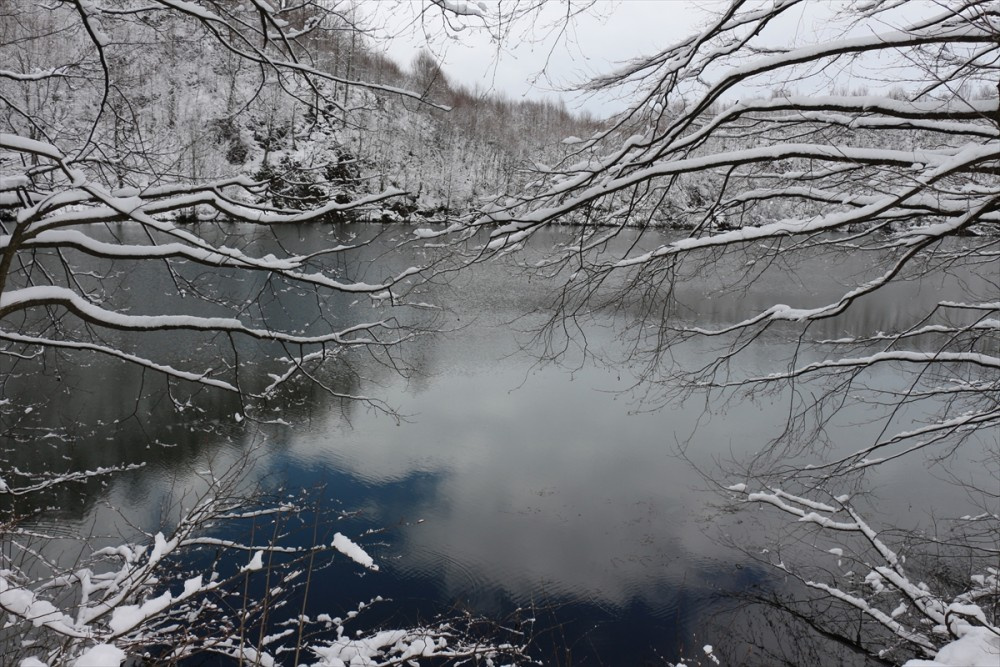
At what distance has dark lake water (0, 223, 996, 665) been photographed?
659cm

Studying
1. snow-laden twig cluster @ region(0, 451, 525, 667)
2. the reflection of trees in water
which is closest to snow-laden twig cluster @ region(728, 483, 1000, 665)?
snow-laden twig cluster @ region(0, 451, 525, 667)

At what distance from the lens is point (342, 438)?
9.52 metres

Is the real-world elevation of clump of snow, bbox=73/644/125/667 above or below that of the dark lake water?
above

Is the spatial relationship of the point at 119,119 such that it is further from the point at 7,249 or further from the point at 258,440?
the point at 258,440

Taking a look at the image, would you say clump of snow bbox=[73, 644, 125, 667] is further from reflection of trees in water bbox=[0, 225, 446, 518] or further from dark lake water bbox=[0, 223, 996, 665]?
reflection of trees in water bbox=[0, 225, 446, 518]

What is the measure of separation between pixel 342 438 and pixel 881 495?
309 inches

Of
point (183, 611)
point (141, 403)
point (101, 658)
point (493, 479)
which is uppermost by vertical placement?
point (101, 658)

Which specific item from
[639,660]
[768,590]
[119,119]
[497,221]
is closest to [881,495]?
[768,590]

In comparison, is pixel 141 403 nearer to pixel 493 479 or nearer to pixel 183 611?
pixel 493 479

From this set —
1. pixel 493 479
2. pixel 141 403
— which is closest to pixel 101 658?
pixel 493 479

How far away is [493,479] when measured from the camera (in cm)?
889

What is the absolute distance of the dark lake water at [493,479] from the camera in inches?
259

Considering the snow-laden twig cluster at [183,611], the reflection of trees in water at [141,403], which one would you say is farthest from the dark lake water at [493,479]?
the snow-laden twig cluster at [183,611]

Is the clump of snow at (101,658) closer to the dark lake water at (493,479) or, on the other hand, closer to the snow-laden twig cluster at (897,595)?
the snow-laden twig cluster at (897,595)
